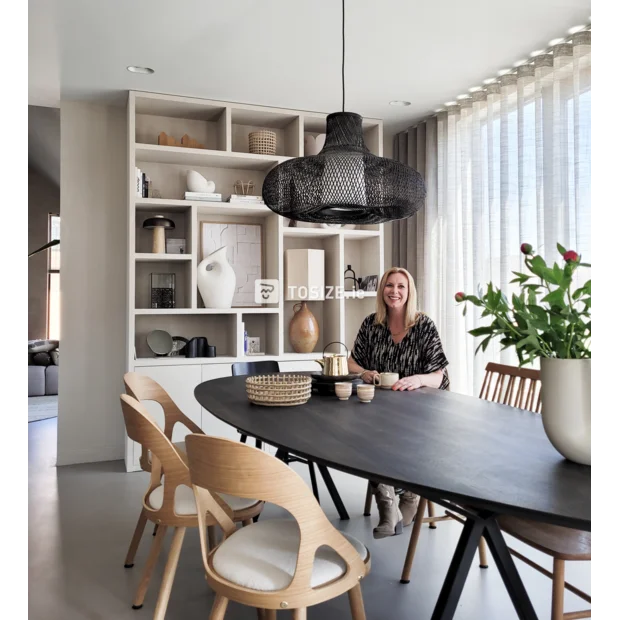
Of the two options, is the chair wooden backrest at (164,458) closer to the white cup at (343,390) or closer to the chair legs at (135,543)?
the chair legs at (135,543)

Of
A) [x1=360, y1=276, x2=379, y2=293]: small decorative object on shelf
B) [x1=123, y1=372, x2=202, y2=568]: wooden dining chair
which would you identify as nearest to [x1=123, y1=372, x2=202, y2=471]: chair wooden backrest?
[x1=123, y1=372, x2=202, y2=568]: wooden dining chair

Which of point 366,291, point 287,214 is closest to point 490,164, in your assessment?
point 366,291

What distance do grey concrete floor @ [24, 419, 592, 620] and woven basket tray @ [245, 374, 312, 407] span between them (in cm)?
82

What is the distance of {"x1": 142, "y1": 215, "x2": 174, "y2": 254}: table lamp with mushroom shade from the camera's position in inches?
169

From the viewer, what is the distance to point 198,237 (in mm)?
4664

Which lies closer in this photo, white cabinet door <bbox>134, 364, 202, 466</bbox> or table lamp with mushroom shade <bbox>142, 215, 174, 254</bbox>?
white cabinet door <bbox>134, 364, 202, 466</bbox>

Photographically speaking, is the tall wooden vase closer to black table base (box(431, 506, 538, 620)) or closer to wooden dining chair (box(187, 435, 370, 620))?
wooden dining chair (box(187, 435, 370, 620))

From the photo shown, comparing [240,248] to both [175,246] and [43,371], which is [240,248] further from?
[43,371]

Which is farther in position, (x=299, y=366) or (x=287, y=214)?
(x=299, y=366)

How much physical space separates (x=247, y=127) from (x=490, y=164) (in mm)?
2089

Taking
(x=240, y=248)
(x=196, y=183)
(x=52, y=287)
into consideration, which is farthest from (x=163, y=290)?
(x=52, y=287)

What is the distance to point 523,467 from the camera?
1.50 meters

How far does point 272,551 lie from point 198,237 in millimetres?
3418
